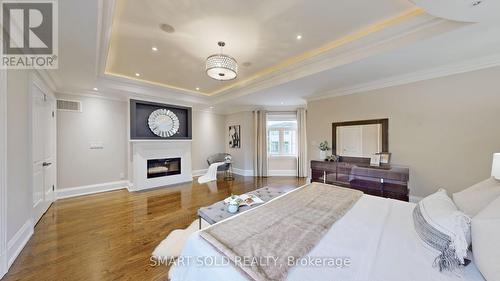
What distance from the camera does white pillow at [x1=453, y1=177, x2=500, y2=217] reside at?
1.32 meters

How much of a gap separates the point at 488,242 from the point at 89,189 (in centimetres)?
610

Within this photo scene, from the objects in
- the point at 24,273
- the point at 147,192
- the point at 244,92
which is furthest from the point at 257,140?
the point at 24,273

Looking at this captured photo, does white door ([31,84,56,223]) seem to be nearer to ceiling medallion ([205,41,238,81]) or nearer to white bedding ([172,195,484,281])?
ceiling medallion ([205,41,238,81])

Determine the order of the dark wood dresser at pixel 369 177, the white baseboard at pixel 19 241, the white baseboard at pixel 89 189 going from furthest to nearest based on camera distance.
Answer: the white baseboard at pixel 89 189 < the dark wood dresser at pixel 369 177 < the white baseboard at pixel 19 241

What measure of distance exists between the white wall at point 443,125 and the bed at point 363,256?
7.72ft

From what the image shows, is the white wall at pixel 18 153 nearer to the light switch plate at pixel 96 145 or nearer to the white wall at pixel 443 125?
the light switch plate at pixel 96 145

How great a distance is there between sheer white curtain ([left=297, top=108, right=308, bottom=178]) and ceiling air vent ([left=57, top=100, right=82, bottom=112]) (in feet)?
19.5

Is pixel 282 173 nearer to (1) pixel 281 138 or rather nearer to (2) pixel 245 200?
(1) pixel 281 138

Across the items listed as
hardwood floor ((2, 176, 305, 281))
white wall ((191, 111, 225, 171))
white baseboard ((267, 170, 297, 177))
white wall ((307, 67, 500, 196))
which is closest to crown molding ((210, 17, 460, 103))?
white wall ((307, 67, 500, 196))

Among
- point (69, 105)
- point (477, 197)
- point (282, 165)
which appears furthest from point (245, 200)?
point (69, 105)

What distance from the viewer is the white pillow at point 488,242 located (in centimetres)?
87

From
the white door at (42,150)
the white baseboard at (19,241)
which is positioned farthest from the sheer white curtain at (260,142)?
the white baseboard at (19,241)

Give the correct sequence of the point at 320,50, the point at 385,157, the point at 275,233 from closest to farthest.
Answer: the point at 275,233 < the point at 320,50 < the point at 385,157

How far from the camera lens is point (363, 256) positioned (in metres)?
1.07
